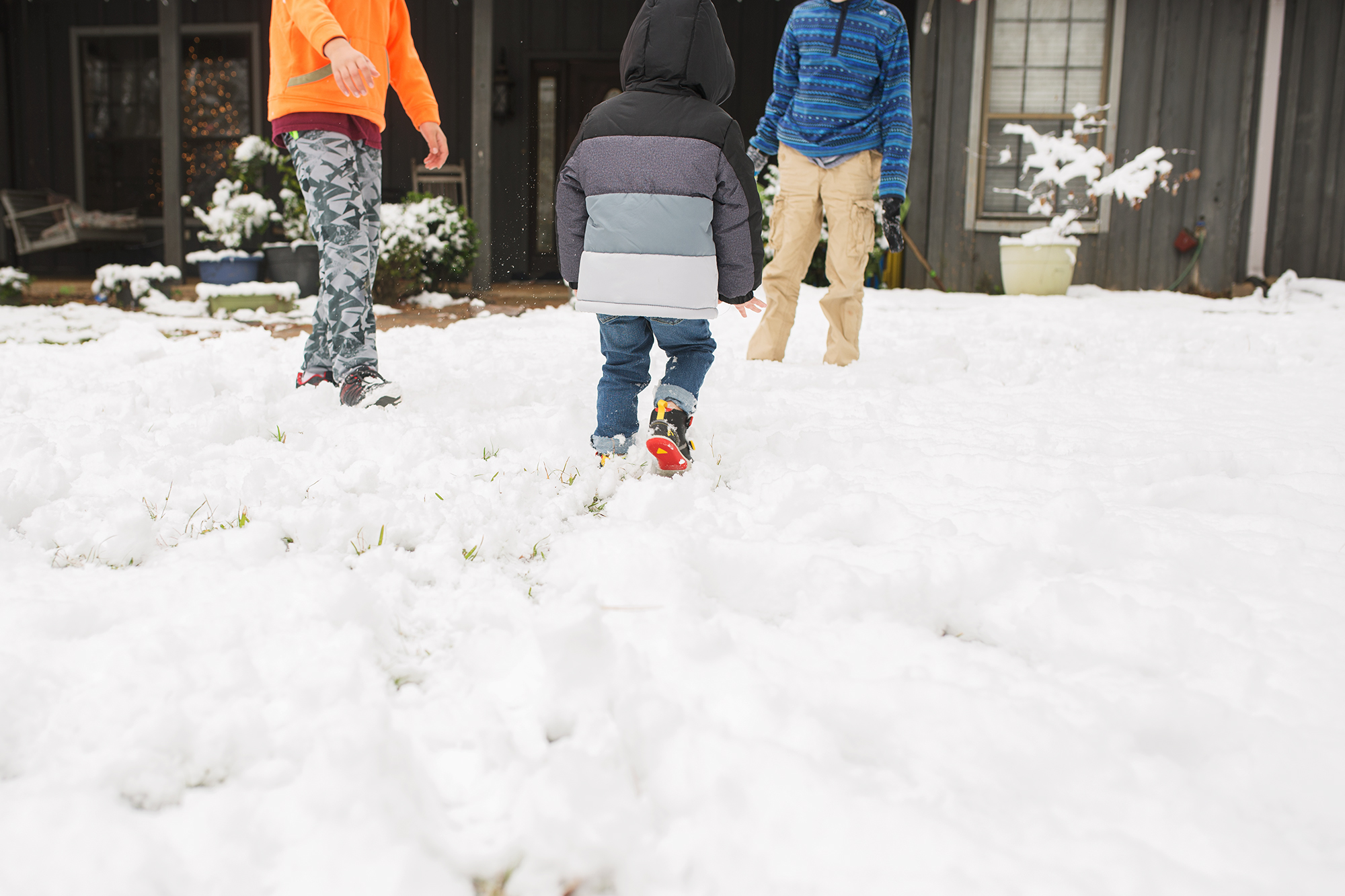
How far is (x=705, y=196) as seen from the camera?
6.60 ft

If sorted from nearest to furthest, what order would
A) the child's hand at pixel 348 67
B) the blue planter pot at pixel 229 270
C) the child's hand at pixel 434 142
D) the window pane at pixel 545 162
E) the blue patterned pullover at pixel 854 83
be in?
the child's hand at pixel 348 67 < the child's hand at pixel 434 142 < the blue patterned pullover at pixel 854 83 < the blue planter pot at pixel 229 270 < the window pane at pixel 545 162

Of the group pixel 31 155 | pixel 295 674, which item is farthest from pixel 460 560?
pixel 31 155

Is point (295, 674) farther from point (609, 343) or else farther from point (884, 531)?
point (609, 343)

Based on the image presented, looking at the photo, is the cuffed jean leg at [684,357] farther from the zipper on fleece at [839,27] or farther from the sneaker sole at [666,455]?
the zipper on fleece at [839,27]

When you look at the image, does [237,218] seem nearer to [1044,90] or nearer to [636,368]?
[636,368]

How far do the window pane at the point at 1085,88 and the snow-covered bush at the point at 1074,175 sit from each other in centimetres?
9

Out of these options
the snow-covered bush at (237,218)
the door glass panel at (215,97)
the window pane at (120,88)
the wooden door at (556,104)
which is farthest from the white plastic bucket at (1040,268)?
the window pane at (120,88)

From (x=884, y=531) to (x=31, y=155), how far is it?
446 inches

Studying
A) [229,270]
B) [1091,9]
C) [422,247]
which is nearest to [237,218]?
[229,270]

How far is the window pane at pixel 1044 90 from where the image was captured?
776cm

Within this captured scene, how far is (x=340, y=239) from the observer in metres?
2.65

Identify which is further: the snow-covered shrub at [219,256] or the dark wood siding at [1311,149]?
the dark wood siding at [1311,149]

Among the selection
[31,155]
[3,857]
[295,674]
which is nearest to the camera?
[3,857]

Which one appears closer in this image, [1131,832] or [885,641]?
[1131,832]
